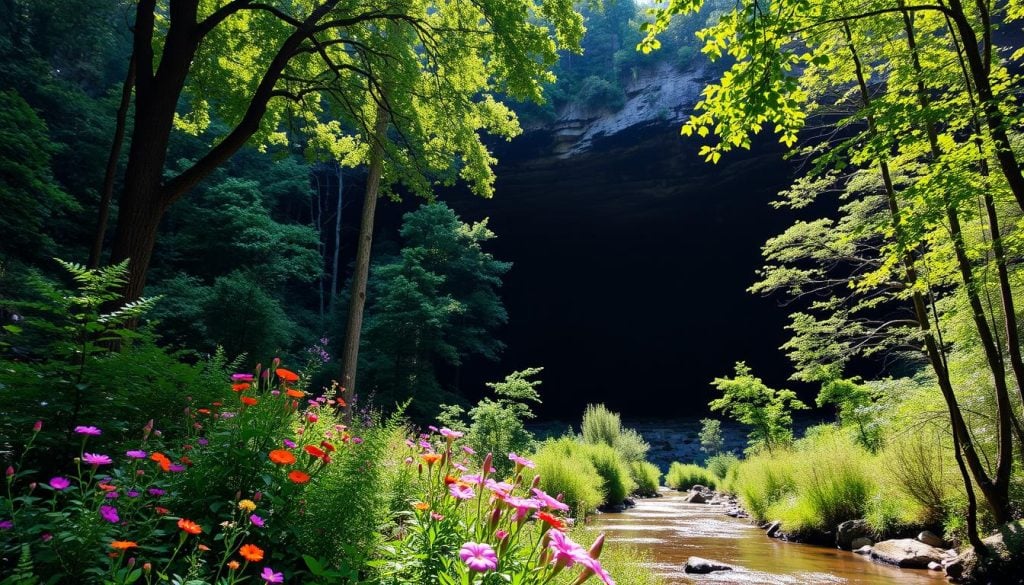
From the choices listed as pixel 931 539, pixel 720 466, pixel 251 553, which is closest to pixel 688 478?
pixel 720 466

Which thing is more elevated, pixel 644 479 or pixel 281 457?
pixel 281 457

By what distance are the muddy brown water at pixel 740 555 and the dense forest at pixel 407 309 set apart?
459 mm

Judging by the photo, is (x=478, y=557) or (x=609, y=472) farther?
A: (x=609, y=472)

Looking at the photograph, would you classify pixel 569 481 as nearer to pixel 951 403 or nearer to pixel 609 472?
pixel 609 472

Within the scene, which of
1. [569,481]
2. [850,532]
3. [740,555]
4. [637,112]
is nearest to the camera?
[740,555]

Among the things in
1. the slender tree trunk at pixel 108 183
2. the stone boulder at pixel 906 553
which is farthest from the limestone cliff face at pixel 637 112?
the slender tree trunk at pixel 108 183

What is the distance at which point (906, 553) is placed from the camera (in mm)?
5727

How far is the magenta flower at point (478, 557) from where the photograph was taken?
1.12 metres

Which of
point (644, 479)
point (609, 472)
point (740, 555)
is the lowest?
point (644, 479)

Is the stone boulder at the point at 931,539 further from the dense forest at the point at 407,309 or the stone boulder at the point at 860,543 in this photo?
the stone boulder at the point at 860,543

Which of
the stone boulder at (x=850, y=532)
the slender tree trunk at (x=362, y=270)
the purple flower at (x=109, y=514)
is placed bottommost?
the stone boulder at (x=850, y=532)

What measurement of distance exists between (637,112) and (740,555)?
1964 centimetres

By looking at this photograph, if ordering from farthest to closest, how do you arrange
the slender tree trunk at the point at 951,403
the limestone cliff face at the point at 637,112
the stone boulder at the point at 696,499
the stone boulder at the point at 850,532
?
the limestone cliff face at the point at 637,112, the stone boulder at the point at 696,499, the stone boulder at the point at 850,532, the slender tree trunk at the point at 951,403

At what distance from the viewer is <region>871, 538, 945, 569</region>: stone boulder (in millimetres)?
5562
